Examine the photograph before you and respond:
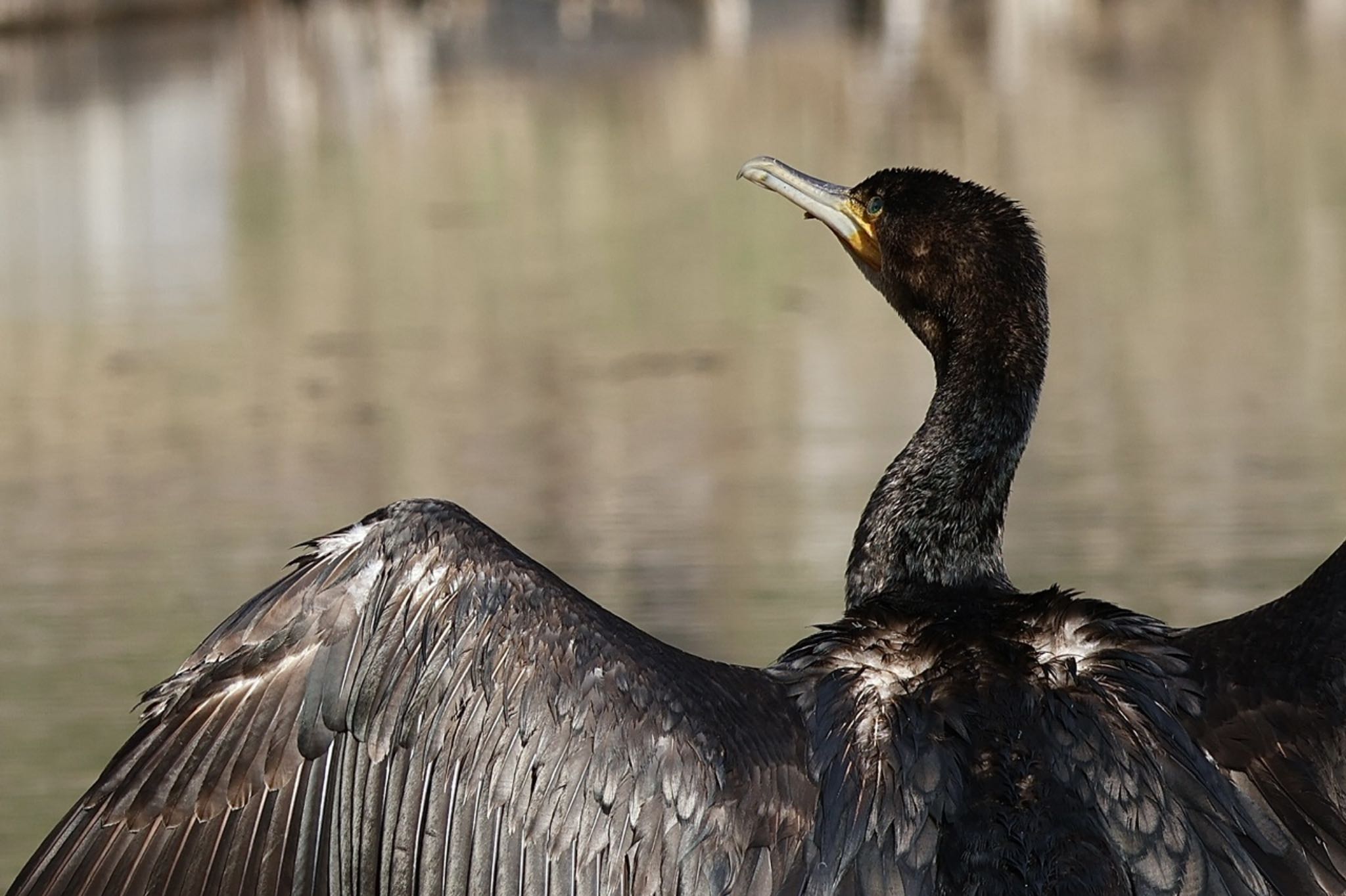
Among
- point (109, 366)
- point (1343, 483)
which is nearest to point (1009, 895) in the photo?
point (1343, 483)

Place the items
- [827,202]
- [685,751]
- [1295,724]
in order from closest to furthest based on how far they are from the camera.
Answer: [685,751]
[1295,724]
[827,202]

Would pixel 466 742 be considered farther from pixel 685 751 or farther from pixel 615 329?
pixel 615 329

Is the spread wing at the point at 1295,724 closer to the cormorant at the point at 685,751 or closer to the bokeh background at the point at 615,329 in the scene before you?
the cormorant at the point at 685,751

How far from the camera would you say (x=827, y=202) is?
5.47 meters

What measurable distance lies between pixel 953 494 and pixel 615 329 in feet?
27.9

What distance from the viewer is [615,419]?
1115 cm

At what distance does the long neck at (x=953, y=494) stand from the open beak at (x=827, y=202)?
1.68ft

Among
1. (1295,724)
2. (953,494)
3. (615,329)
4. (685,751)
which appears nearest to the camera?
(685,751)

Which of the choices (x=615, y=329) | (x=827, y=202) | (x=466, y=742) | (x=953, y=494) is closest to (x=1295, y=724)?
(x=953, y=494)

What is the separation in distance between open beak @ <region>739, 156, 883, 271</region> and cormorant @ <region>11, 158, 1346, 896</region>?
1.28 metres

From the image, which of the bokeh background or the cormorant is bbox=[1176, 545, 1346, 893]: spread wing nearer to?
the cormorant

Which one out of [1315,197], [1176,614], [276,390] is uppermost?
[1315,197]

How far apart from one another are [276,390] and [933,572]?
7.58m

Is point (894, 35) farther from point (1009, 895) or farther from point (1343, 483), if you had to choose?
point (1009, 895)
